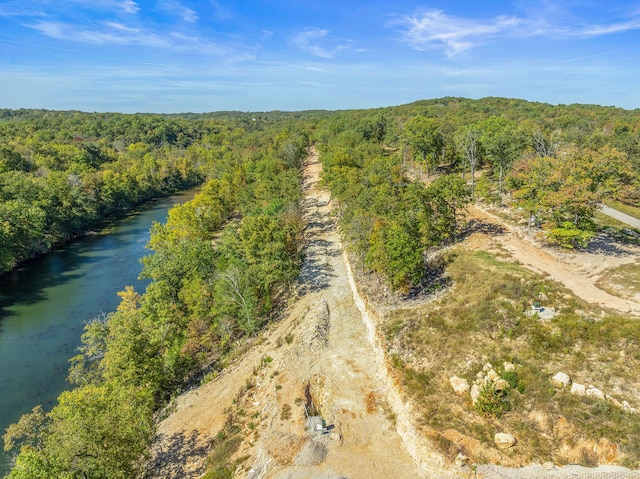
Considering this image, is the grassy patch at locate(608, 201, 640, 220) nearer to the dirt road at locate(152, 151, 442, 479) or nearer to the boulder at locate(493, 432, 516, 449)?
the dirt road at locate(152, 151, 442, 479)

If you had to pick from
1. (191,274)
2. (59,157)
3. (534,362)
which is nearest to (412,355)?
(534,362)

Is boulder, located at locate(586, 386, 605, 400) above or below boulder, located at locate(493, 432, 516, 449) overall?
above

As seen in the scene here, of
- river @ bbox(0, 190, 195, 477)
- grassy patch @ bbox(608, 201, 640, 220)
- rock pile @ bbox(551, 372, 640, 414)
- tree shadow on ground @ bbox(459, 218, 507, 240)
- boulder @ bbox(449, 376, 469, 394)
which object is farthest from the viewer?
grassy patch @ bbox(608, 201, 640, 220)

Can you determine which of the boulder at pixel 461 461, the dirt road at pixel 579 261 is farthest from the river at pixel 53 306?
the dirt road at pixel 579 261

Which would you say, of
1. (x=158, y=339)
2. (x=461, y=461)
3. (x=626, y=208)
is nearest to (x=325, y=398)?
(x=461, y=461)

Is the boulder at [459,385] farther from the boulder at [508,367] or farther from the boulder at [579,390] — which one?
the boulder at [579,390]

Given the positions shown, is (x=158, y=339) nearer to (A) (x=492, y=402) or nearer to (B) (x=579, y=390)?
(A) (x=492, y=402)

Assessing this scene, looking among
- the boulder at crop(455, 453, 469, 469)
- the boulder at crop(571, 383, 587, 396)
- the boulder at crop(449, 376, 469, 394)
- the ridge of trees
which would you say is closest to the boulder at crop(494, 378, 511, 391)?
the boulder at crop(449, 376, 469, 394)
